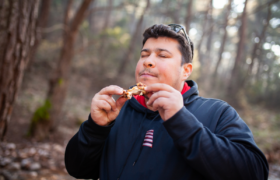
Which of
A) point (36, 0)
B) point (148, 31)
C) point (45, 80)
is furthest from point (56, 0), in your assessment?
point (148, 31)

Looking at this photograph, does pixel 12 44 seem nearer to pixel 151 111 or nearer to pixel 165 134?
pixel 151 111

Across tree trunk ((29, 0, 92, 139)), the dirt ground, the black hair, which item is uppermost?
the black hair

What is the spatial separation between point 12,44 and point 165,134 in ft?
10.3

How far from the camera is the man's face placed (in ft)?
5.48

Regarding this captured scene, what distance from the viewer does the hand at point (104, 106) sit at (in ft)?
5.03

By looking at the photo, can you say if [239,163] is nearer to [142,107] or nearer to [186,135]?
[186,135]

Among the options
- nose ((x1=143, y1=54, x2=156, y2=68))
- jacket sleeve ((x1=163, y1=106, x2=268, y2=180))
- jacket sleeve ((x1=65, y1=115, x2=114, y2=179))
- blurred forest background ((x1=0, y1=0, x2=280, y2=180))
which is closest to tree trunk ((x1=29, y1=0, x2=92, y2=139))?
blurred forest background ((x1=0, y1=0, x2=280, y2=180))

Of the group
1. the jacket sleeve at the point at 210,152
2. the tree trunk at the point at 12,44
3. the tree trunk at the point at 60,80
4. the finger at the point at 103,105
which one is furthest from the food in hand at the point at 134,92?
the tree trunk at the point at 60,80

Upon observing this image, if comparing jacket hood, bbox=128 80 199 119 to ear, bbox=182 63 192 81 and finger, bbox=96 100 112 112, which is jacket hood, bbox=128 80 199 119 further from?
finger, bbox=96 100 112 112

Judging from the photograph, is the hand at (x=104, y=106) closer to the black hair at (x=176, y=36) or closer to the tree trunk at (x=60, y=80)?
the black hair at (x=176, y=36)

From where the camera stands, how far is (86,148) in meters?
1.61

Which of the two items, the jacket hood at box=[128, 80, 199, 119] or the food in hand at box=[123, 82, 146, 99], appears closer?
the food in hand at box=[123, 82, 146, 99]

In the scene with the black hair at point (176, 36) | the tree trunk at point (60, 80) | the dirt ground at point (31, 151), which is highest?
the black hair at point (176, 36)

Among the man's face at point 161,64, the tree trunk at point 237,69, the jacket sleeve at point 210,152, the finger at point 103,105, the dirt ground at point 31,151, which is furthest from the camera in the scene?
the tree trunk at point 237,69
